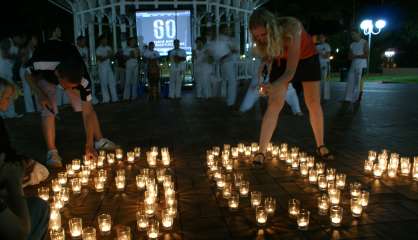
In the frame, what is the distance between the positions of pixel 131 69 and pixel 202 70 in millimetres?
2303

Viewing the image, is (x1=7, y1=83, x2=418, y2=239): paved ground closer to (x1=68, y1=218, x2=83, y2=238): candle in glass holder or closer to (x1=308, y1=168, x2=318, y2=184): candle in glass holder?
(x1=308, y1=168, x2=318, y2=184): candle in glass holder

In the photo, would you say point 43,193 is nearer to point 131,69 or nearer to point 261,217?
point 261,217

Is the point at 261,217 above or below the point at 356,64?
below

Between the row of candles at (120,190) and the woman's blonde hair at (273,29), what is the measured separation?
72.8 inches

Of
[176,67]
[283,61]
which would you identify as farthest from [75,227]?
[176,67]

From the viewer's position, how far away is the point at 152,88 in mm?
14391

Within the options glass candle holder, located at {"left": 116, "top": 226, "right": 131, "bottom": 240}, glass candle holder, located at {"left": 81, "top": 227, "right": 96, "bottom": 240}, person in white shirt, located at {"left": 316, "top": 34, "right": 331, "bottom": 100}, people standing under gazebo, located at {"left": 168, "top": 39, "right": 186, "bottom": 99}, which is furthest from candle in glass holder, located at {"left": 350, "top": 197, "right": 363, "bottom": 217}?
people standing under gazebo, located at {"left": 168, "top": 39, "right": 186, "bottom": 99}

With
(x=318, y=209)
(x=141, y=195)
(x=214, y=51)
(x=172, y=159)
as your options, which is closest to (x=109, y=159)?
(x=172, y=159)

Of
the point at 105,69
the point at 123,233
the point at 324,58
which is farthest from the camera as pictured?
the point at 105,69

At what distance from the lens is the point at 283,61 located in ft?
17.7

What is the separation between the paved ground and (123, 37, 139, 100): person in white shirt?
1499 millimetres

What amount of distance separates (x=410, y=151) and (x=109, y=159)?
4.19 m

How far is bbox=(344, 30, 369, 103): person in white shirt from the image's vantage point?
11.6 metres

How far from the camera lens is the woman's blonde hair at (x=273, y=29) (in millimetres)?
4914
